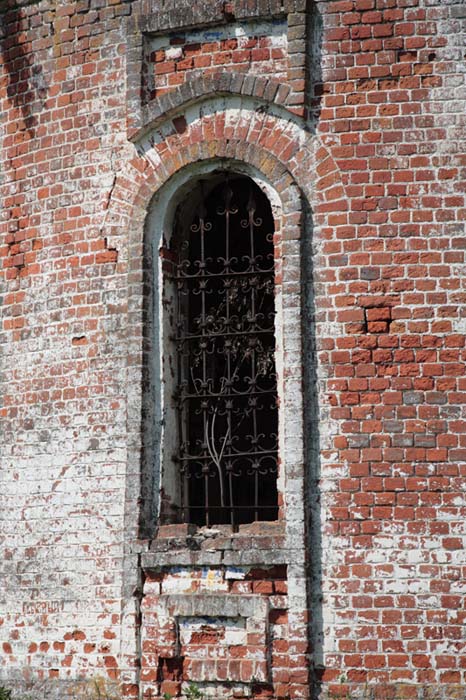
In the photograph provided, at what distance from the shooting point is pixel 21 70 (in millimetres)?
10039

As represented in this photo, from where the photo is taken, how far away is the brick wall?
830cm

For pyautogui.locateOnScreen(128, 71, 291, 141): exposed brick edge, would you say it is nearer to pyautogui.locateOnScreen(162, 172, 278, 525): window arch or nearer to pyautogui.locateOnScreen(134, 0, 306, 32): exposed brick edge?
pyautogui.locateOnScreen(134, 0, 306, 32): exposed brick edge

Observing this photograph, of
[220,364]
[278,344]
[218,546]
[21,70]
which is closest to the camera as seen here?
[218,546]

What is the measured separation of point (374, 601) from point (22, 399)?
10.2 ft

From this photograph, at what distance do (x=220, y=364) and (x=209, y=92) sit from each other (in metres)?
1.94

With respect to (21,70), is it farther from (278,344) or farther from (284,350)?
(284,350)

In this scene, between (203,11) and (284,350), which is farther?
(203,11)

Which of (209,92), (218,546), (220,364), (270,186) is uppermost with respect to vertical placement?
(209,92)

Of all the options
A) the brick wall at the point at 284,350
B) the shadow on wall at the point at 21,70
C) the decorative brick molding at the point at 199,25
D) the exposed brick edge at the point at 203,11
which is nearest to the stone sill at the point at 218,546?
the brick wall at the point at 284,350

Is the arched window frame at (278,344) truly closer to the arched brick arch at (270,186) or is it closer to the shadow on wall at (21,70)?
the arched brick arch at (270,186)

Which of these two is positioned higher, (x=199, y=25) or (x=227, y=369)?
(x=199, y=25)

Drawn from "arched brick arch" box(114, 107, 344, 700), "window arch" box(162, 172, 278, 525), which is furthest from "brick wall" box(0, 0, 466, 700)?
"window arch" box(162, 172, 278, 525)

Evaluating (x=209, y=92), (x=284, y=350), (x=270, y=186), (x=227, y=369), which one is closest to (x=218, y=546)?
(x=227, y=369)

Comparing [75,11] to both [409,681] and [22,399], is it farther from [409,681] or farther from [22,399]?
[409,681]
